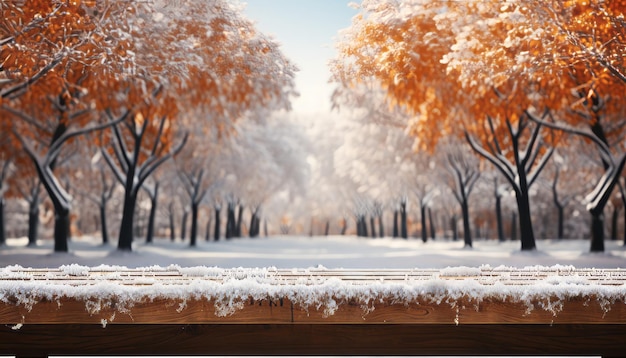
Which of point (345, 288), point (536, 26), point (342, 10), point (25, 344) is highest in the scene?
point (342, 10)

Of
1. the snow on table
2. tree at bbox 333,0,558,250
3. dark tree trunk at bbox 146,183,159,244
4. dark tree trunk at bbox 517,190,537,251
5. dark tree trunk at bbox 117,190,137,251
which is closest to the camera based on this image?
the snow on table

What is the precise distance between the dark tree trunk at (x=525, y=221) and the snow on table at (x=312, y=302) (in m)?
14.3

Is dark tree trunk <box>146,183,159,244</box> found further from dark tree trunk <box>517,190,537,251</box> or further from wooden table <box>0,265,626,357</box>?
wooden table <box>0,265,626,357</box>

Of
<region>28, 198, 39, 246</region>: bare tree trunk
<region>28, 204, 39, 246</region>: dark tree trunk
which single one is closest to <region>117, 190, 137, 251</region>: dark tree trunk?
<region>28, 204, 39, 246</region>: dark tree trunk

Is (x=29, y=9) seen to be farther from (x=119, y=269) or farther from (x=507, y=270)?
(x=507, y=270)

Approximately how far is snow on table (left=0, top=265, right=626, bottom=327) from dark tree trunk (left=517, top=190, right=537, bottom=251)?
46.9 ft

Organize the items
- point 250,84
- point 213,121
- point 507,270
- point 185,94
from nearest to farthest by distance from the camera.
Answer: point 507,270 → point 250,84 → point 185,94 → point 213,121

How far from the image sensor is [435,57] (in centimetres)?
1210

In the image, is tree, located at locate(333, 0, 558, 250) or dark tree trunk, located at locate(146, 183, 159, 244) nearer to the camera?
tree, located at locate(333, 0, 558, 250)

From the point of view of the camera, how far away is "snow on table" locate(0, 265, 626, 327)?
513 cm

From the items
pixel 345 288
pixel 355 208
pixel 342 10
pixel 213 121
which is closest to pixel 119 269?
pixel 345 288

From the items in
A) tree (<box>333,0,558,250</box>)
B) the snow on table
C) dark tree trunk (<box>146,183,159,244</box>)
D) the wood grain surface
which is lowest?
the wood grain surface

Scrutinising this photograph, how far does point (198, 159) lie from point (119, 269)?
2166cm

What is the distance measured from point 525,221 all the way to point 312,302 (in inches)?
624
